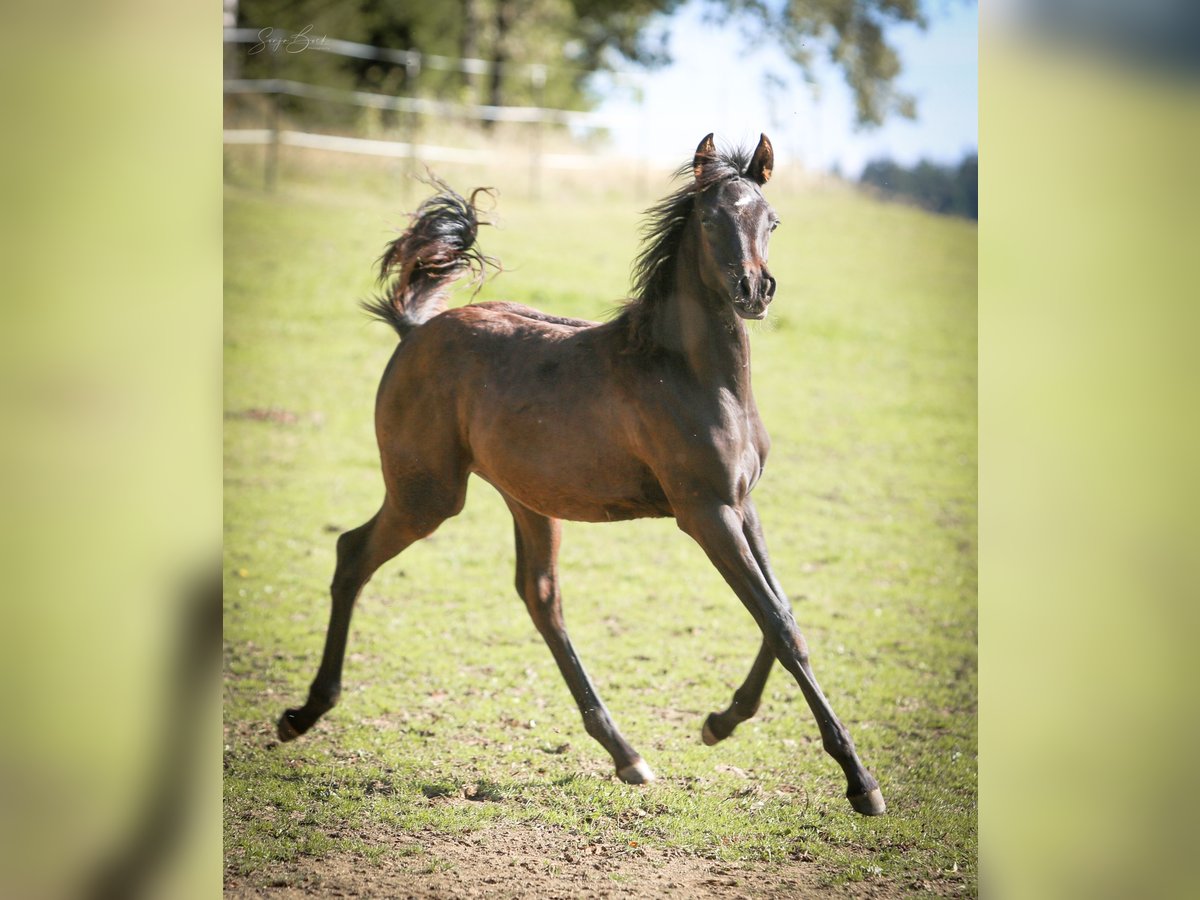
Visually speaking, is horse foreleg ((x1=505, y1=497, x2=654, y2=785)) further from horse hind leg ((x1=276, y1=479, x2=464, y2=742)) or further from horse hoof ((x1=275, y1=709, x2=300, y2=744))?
horse hoof ((x1=275, y1=709, x2=300, y2=744))

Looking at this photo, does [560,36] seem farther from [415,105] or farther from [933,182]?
[933,182]

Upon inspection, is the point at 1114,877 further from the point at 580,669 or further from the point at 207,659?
the point at 207,659

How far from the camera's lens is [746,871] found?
3.59m

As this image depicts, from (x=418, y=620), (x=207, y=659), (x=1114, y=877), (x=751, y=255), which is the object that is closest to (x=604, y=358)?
(x=751, y=255)

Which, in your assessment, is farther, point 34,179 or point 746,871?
point 746,871

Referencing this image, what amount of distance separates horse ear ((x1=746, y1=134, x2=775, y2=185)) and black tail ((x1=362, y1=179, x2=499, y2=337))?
1008mm

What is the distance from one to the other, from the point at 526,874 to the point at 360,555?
122 cm

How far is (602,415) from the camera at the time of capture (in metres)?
3.48

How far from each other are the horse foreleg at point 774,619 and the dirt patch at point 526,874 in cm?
51

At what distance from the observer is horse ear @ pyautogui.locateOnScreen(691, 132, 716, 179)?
3232 mm

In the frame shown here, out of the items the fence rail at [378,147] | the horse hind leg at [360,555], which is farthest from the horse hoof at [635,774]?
the fence rail at [378,147]

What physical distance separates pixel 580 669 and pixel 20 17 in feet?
8.29

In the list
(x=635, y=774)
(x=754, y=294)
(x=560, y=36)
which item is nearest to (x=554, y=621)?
(x=635, y=774)

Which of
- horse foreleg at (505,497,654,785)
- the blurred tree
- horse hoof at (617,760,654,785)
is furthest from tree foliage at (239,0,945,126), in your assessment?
horse hoof at (617,760,654,785)
